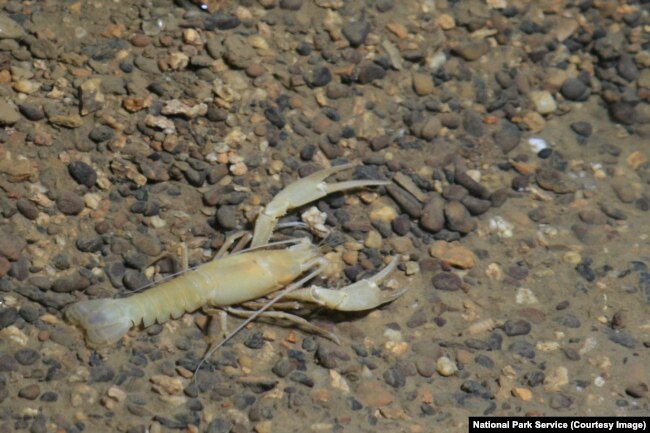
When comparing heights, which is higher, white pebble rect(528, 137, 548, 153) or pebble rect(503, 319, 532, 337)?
white pebble rect(528, 137, 548, 153)

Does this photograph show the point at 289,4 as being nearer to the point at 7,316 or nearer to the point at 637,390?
the point at 7,316

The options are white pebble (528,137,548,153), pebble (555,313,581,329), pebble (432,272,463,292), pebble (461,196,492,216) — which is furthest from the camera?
white pebble (528,137,548,153)

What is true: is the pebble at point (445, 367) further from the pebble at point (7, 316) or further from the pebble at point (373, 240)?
the pebble at point (7, 316)

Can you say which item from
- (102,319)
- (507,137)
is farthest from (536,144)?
(102,319)

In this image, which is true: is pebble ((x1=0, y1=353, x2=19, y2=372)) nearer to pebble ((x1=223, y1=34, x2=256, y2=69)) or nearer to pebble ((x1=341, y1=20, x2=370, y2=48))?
pebble ((x1=223, y1=34, x2=256, y2=69))

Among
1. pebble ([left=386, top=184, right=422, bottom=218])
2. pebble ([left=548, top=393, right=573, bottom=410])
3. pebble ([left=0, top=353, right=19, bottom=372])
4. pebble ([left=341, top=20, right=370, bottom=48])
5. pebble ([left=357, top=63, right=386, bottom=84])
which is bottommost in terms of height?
pebble ([left=548, top=393, right=573, bottom=410])

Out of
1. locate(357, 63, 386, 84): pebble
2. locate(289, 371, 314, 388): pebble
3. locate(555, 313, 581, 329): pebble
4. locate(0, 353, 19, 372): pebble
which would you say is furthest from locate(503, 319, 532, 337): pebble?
locate(0, 353, 19, 372): pebble

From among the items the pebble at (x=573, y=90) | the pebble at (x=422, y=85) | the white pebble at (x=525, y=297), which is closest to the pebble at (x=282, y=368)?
the white pebble at (x=525, y=297)

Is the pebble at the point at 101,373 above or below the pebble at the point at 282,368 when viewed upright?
above
